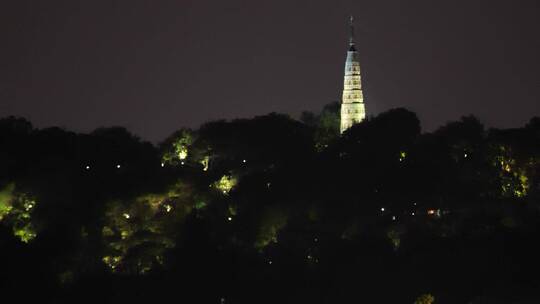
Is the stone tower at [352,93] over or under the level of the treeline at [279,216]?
over

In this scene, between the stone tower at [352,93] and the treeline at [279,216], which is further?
the stone tower at [352,93]

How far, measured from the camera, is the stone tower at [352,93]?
136875mm

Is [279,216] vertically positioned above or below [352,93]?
below

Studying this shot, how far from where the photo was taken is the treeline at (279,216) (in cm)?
9600

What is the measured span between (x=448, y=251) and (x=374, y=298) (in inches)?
199

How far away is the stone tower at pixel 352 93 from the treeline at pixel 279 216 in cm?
2693

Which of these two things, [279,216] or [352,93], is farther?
[352,93]

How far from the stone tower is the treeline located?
88.4 feet

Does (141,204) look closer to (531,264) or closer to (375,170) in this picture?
(375,170)

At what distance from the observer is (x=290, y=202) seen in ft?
333

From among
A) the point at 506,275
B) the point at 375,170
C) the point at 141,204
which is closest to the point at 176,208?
the point at 141,204

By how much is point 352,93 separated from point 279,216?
137 feet

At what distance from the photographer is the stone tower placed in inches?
5389

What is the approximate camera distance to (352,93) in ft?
463
